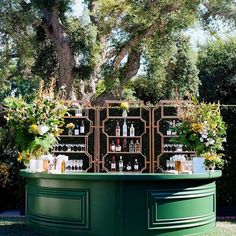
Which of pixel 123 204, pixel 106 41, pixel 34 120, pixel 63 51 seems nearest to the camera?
pixel 123 204

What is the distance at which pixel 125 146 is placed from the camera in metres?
9.92

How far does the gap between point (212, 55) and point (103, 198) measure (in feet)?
53.6

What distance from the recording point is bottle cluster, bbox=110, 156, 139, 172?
31.7ft

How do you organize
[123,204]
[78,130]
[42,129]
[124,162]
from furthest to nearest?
[124,162]
[78,130]
[42,129]
[123,204]

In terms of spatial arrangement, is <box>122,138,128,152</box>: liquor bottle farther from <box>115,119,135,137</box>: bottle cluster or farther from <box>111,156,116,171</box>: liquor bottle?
<box>111,156,116,171</box>: liquor bottle

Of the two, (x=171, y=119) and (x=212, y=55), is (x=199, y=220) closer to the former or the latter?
(x=171, y=119)

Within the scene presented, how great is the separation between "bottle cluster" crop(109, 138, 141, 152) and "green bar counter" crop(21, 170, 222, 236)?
333 cm

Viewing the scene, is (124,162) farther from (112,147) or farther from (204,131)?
(204,131)

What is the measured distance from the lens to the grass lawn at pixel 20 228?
686 centimetres

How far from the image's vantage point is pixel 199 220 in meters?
6.50

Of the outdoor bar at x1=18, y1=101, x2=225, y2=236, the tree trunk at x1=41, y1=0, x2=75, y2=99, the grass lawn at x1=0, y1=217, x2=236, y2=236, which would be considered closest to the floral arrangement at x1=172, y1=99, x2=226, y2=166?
the outdoor bar at x1=18, y1=101, x2=225, y2=236

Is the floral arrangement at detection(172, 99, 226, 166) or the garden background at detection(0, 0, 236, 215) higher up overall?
the garden background at detection(0, 0, 236, 215)

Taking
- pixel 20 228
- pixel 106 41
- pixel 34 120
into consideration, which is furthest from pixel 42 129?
pixel 106 41

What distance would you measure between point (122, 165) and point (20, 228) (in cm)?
291
